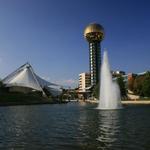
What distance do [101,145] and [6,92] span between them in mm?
161710

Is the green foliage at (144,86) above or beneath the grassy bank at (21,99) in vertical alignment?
above

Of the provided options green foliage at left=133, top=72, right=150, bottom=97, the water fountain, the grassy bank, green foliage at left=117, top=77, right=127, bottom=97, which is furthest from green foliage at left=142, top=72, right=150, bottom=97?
the water fountain

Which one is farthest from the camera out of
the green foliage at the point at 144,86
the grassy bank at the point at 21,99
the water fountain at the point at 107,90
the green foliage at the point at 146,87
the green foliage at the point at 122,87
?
the green foliage at the point at 122,87

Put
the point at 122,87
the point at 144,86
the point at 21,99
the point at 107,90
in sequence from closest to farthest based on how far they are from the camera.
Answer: the point at 107,90, the point at 144,86, the point at 122,87, the point at 21,99

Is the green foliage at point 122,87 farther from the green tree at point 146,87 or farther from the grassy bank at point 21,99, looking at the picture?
the grassy bank at point 21,99

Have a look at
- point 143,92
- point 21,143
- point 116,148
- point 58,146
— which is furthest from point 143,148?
point 143,92

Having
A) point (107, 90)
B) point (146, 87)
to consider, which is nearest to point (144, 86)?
point (146, 87)

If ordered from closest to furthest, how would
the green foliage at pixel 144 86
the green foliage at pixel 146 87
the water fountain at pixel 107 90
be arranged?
the water fountain at pixel 107 90 → the green foliage at pixel 146 87 → the green foliage at pixel 144 86

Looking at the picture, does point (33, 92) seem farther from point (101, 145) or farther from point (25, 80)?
point (101, 145)

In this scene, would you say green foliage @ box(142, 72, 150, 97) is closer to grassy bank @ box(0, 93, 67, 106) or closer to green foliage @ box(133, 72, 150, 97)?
green foliage @ box(133, 72, 150, 97)

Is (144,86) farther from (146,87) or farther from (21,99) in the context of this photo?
(21,99)

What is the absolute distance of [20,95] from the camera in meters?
172

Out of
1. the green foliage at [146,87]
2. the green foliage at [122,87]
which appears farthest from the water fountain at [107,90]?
the green foliage at [122,87]

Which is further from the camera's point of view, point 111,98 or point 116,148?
point 111,98
